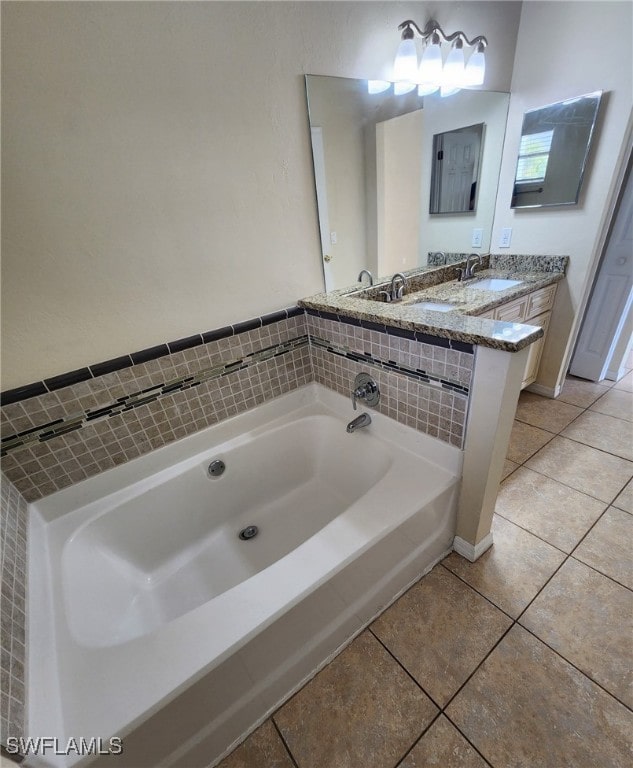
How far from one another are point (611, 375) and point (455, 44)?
7.66ft

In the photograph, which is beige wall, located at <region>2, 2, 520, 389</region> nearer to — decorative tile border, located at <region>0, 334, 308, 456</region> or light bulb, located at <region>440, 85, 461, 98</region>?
decorative tile border, located at <region>0, 334, 308, 456</region>

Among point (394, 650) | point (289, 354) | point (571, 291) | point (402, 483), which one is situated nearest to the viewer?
point (394, 650)

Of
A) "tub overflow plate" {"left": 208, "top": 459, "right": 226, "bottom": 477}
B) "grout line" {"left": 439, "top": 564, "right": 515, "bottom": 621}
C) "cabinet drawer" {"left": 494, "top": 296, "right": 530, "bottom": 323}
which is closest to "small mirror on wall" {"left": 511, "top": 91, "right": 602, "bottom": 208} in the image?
"cabinet drawer" {"left": 494, "top": 296, "right": 530, "bottom": 323}

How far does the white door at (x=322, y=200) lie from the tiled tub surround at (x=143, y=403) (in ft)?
0.85

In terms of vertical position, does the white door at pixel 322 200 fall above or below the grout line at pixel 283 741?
above

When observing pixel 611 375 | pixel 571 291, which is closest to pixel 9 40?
pixel 571 291

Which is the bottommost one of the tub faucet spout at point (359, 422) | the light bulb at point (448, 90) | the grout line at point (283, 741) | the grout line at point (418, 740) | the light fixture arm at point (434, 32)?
the grout line at point (283, 741)

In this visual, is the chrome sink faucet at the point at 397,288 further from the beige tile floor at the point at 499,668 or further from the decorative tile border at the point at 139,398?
the beige tile floor at the point at 499,668

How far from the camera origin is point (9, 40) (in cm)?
83

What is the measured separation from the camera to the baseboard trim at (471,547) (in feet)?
4.39

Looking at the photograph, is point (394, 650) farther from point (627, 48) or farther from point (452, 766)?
point (627, 48)

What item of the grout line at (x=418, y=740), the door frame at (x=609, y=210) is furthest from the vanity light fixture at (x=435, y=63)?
the grout line at (x=418, y=740)

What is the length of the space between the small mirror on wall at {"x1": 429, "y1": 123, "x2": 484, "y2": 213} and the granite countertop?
384 mm

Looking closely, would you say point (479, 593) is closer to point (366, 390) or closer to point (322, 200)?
point (366, 390)
